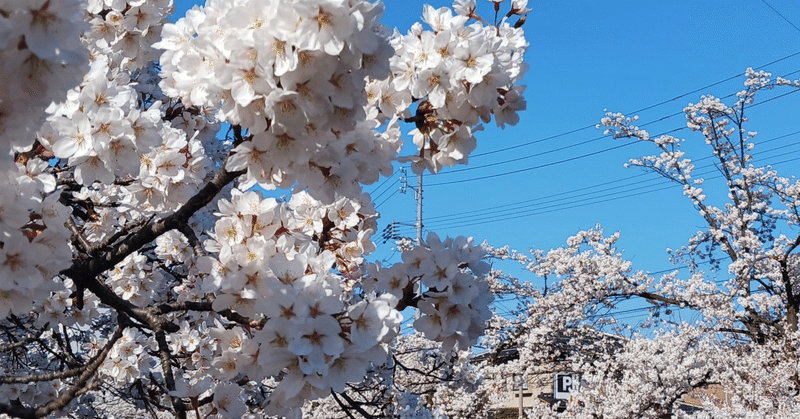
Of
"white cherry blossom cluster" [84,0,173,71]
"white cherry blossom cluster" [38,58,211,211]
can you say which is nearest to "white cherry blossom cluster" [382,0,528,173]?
"white cherry blossom cluster" [38,58,211,211]

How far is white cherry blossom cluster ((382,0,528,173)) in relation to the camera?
6.12 ft

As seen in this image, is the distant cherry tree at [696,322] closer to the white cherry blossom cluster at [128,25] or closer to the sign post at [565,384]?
the sign post at [565,384]

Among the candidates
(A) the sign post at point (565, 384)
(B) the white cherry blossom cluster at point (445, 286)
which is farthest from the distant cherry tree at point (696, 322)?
(B) the white cherry blossom cluster at point (445, 286)

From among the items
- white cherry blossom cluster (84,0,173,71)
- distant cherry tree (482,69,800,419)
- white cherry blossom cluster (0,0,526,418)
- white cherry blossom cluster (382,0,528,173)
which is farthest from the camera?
distant cherry tree (482,69,800,419)

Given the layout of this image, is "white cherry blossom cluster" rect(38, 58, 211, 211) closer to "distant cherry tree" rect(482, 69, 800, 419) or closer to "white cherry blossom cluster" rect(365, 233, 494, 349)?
"white cherry blossom cluster" rect(365, 233, 494, 349)

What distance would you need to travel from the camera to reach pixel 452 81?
1.84 metres

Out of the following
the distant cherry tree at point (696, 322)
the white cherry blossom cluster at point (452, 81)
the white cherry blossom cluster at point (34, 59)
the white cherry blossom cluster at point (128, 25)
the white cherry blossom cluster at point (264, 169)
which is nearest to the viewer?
the white cherry blossom cluster at point (34, 59)

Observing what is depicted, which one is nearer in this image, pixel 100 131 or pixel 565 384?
pixel 100 131

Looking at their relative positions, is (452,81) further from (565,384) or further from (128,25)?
(565,384)

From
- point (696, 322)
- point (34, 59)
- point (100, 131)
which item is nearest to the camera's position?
point (34, 59)

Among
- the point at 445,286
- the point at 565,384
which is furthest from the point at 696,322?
the point at 445,286

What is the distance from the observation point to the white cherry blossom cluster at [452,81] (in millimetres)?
1865

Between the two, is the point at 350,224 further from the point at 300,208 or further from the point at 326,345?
the point at 326,345

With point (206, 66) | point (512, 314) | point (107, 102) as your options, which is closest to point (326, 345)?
point (206, 66)
